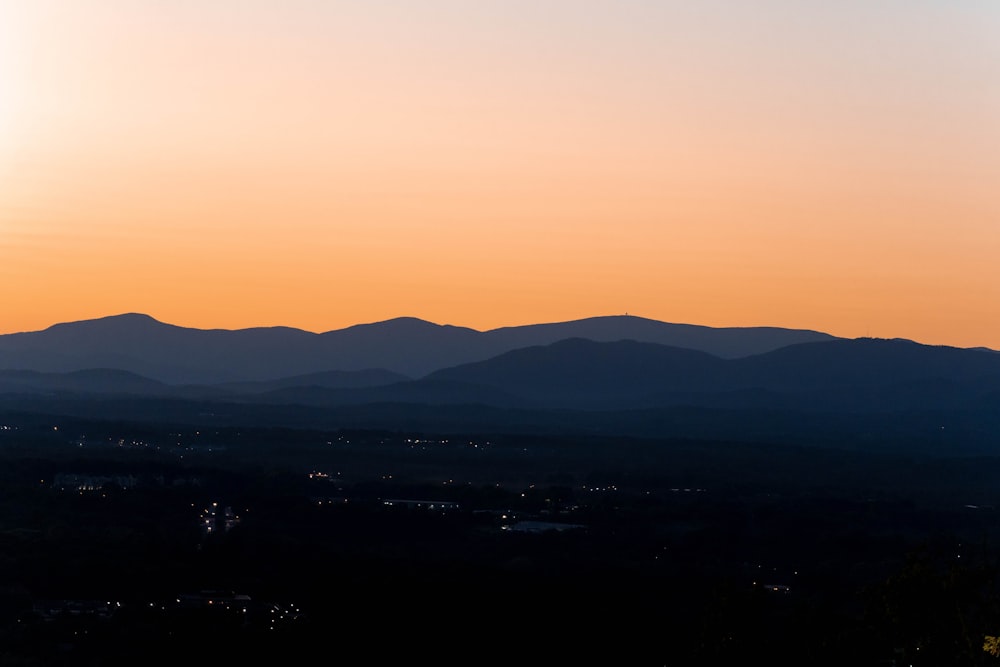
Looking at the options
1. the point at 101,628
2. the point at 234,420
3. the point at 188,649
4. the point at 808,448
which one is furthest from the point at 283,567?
the point at 234,420

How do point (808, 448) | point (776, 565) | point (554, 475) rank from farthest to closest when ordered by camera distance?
1. point (808, 448)
2. point (554, 475)
3. point (776, 565)

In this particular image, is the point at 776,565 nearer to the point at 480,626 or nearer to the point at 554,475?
the point at 480,626

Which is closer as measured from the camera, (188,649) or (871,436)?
(188,649)

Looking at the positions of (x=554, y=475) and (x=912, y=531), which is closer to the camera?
(x=912, y=531)

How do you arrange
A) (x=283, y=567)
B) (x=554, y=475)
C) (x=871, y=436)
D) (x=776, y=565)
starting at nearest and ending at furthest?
(x=283, y=567) → (x=776, y=565) → (x=554, y=475) → (x=871, y=436)

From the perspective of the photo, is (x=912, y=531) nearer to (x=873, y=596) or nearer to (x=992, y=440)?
(x=873, y=596)

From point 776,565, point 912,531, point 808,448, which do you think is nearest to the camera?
point 776,565

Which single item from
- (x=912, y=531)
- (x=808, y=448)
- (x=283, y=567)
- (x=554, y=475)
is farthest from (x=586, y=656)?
(x=808, y=448)

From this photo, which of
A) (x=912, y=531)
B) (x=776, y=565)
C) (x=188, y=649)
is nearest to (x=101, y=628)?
(x=188, y=649)

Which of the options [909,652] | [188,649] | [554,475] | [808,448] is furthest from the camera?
[808,448]
